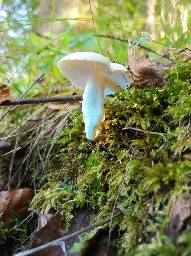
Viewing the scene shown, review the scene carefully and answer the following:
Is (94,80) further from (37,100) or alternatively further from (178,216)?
(178,216)

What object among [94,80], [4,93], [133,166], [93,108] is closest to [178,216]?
[133,166]

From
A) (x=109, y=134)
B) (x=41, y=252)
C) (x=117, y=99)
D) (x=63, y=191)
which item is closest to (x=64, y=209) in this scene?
(x=63, y=191)

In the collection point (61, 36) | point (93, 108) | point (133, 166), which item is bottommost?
point (133, 166)

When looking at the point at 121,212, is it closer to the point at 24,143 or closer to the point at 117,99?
the point at 117,99

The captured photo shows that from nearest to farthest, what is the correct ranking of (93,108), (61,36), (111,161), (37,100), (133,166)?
1. (133,166)
2. (111,161)
3. (93,108)
4. (37,100)
5. (61,36)

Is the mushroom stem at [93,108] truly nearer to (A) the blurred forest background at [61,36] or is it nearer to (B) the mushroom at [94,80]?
(B) the mushroom at [94,80]

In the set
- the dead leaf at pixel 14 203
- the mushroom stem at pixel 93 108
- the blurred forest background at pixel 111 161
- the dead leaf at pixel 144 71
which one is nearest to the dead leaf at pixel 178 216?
the blurred forest background at pixel 111 161
